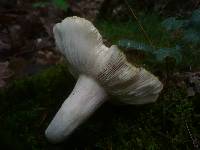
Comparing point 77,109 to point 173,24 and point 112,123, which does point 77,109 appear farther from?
point 173,24

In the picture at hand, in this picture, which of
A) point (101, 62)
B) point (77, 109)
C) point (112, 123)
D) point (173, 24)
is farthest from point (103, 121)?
point (173, 24)

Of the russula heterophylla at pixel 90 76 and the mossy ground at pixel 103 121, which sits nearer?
the russula heterophylla at pixel 90 76

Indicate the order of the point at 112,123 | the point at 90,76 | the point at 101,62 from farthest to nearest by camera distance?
the point at 112,123, the point at 90,76, the point at 101,62

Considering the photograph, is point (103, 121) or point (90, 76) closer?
point (90, 76)

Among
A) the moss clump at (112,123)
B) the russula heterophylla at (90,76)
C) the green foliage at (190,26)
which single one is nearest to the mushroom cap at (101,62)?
the russula heterophylla at (90,76)

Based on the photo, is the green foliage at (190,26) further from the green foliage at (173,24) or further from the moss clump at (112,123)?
the moss clump at (112,123)

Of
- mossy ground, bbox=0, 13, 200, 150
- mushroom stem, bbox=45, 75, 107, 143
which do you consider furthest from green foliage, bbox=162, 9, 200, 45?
mushroom stem, bbox=45, 75, 107, 143

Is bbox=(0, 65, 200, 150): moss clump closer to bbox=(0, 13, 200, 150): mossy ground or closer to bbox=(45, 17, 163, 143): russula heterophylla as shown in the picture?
bbox=(0, 13, 200, 150): mossy ground

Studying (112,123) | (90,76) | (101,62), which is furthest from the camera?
(112,123)

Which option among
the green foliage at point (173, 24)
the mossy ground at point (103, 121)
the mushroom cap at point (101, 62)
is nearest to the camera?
the mushroom cap at point (101, 62)
